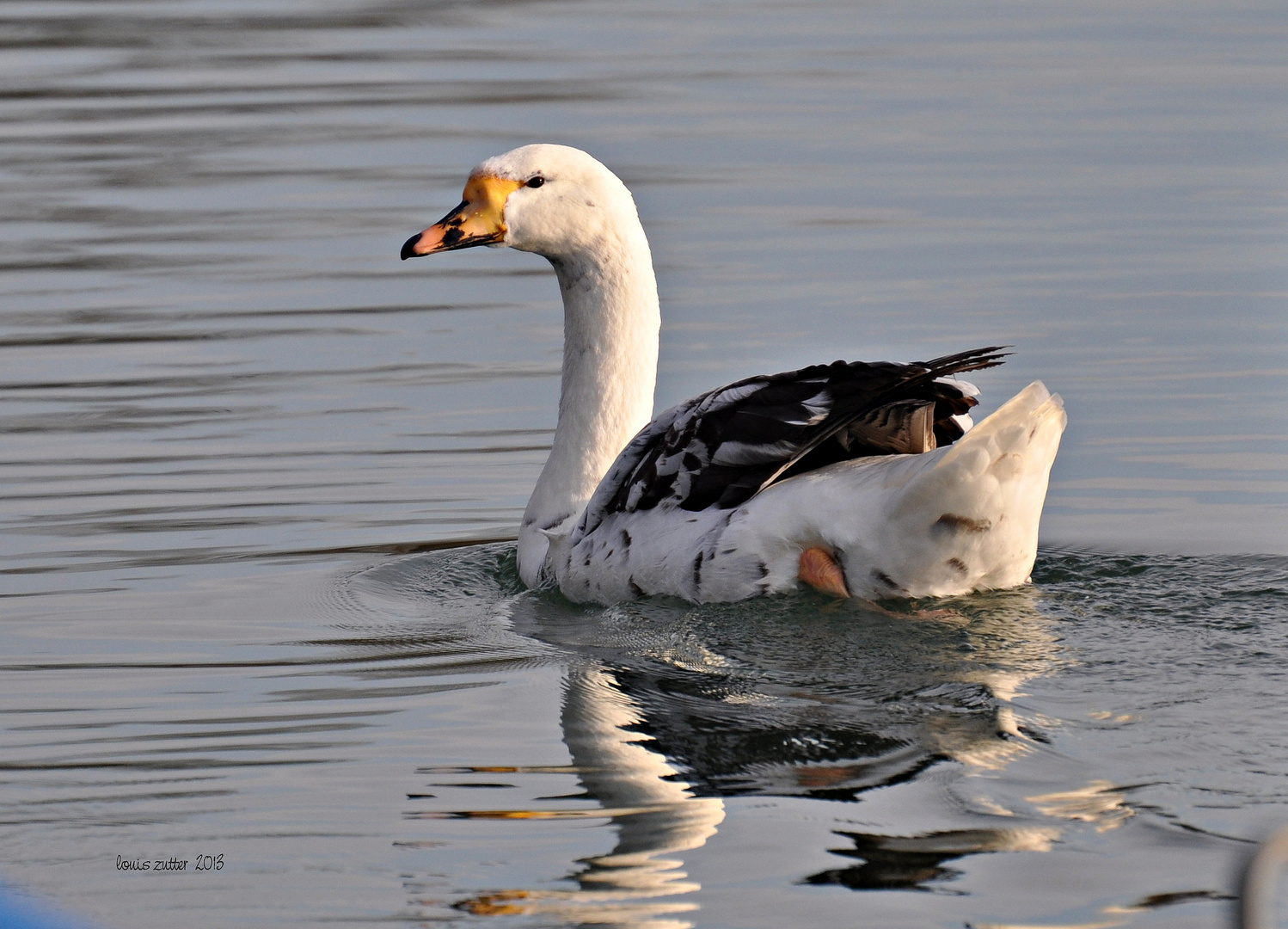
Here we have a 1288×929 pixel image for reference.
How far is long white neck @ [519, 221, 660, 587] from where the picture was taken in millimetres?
7914

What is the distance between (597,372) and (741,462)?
145cm

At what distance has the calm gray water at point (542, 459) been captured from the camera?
15.5 ft

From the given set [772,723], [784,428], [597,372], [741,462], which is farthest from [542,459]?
[772,723]

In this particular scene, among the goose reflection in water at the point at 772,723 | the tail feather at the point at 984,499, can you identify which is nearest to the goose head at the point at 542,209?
the goose reflection in water at the point at 772,723

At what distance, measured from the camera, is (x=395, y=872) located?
4.68 metres

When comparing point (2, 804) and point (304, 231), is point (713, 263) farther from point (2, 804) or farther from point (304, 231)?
point (2, 804)

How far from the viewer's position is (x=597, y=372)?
8.05 meters

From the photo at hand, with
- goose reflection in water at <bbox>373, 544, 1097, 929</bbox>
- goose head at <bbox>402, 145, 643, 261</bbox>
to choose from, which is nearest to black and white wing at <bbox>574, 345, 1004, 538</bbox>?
goose reflection in water at <bbox>373, 544, 1097, 929</bbox>

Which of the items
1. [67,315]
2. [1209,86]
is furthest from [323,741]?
[1209,86]

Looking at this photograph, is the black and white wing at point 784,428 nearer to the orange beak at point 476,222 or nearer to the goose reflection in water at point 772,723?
the goose reflection in water at point 772,723

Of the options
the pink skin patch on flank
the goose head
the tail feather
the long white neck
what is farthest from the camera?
the long white neck

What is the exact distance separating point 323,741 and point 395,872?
1.22 meters

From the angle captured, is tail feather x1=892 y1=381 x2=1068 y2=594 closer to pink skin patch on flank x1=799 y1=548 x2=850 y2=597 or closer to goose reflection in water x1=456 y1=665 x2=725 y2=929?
pink skin patch on flank x1=799 y1=548 x2=850 y2=597

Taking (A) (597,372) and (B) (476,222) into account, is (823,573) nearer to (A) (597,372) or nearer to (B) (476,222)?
(A) (597,372)
